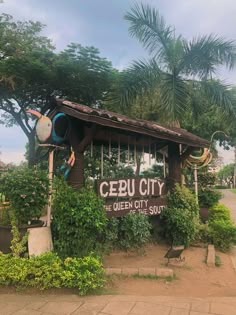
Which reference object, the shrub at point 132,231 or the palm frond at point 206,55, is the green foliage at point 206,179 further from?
the shrub at point 132,231

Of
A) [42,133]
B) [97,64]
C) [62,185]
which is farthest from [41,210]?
[97,64]

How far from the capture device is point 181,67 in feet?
34.5

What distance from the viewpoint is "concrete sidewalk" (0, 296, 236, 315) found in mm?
3492

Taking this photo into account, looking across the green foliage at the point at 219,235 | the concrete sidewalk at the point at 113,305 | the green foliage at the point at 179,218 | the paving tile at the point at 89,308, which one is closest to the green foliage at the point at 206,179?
the green foliage at the point at 219,235

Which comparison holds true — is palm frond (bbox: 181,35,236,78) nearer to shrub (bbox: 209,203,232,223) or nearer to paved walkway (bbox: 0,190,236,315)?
shrub (bbox: 209,203,232,223)

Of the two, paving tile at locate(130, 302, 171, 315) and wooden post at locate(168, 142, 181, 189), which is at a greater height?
wooden post at locate(168, 142, 181, 189)

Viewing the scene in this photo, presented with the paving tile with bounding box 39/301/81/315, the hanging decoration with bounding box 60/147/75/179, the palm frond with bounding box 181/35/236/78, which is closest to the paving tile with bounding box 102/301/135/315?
the paving tile with bounding box 39/301/81/315

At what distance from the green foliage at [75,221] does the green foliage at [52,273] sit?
0.37 meters

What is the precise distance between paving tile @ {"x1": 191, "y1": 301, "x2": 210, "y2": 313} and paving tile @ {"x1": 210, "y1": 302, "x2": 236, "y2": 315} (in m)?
0.06

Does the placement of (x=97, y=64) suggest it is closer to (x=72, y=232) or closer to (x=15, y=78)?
(x=15, y=78)

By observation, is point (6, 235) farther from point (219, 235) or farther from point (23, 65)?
point (23, 65)

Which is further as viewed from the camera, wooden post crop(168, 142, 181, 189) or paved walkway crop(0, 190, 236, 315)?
wooden post crop(168, 142, 181, 189)

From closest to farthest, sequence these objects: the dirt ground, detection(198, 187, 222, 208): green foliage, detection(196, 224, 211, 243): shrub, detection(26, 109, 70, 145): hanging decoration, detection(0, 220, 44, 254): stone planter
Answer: the dirt ground < detection(0, 220, 44, 254): stone planter < detection(26, 109, 70, 145): hanging decoration < detection(196, 224, 211, 243): shrub < detection(198, 187, 222, 208): green foliage

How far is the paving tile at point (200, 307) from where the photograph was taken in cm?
356
